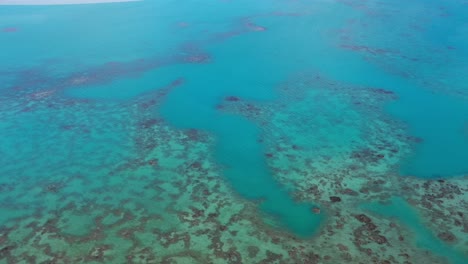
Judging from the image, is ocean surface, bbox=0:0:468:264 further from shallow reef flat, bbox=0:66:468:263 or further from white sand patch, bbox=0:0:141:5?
white sand patch, bbox=0:0:141:5

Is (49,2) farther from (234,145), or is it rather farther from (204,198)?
(204,198)

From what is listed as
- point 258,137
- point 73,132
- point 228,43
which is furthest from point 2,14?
point 258,137

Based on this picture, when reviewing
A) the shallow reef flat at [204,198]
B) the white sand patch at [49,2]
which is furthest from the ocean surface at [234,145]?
the white sand patch at [49,2]

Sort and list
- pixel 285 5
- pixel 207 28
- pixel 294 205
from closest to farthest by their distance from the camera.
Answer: pixel 294 205, pixel 207 28, pixel 285 5

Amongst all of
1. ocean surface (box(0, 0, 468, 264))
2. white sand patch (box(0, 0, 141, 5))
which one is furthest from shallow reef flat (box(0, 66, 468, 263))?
white sand patch (box(0, 0, 141, 5))

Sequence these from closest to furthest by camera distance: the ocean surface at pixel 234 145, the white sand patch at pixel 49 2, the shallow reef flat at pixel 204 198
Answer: the shallow reef flat at pixel 204 198, the ocean surface at pixel 234 145, the white sand patch at pixel 49 2

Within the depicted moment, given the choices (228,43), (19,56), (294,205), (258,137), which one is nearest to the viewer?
(294,205)

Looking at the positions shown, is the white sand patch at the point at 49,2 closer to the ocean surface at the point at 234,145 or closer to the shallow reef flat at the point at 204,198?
A: the ocean surface at the point at 234,145

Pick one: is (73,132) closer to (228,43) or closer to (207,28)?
(228,43)
